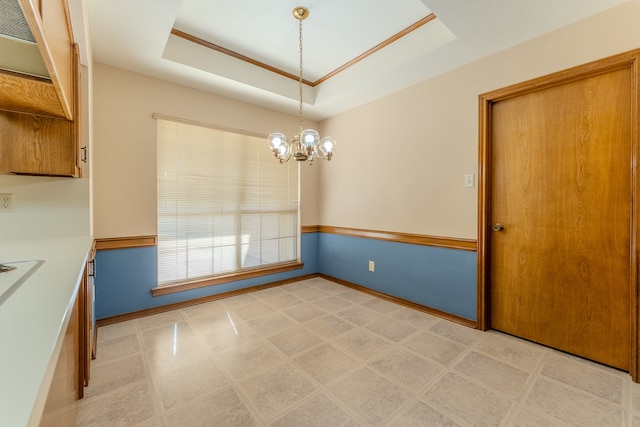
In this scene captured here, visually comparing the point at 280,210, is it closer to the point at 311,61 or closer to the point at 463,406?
the point at 311,61

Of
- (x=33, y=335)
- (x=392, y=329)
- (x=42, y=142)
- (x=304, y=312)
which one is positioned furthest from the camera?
(x=304, y=312)

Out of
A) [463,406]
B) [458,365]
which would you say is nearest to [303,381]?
[463,406]

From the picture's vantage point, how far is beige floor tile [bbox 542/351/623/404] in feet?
5.25

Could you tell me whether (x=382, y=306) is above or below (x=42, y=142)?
below

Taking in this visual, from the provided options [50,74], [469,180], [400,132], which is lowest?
[469,180]

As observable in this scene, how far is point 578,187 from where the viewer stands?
6.40 feet

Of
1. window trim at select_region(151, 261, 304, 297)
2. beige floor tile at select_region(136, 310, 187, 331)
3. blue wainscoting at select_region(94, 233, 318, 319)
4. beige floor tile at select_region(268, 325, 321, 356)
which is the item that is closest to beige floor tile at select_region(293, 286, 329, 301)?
window trim at select_region(151, 261, 304, 297)

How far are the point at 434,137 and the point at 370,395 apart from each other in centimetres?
226

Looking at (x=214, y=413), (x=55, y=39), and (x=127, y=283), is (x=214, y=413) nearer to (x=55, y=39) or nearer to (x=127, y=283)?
(x=127, y=283)

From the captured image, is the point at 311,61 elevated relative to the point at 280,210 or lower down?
elevated

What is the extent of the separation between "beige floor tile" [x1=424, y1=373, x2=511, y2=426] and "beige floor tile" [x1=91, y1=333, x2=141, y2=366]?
2.07m

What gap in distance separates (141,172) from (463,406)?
3.11 meters

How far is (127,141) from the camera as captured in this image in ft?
8.40

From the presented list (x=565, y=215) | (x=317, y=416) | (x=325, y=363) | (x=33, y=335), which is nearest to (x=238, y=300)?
(x=325, y=363)
